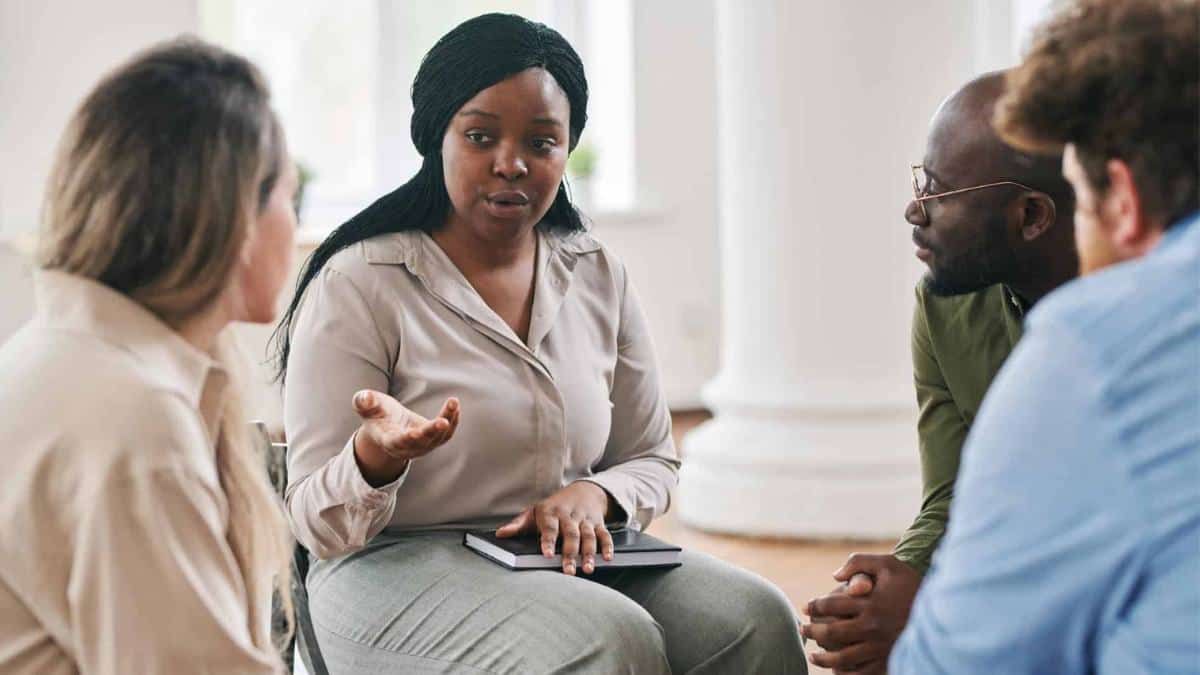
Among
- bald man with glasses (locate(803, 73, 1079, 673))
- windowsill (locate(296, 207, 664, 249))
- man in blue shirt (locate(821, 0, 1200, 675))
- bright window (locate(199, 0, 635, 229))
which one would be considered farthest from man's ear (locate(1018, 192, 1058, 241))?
bright window (locate(199, 0, 635, 229))

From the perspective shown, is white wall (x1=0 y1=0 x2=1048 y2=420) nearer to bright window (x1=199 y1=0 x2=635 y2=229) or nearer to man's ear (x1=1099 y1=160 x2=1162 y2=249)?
bright window (x1=199 y1=0 x2=635 y2=229)

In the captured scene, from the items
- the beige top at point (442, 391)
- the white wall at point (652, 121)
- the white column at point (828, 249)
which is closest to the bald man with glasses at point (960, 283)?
the beige top at point (442, 391)

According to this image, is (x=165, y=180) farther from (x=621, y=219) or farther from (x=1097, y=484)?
(x=621, y=219)

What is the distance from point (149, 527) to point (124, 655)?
0.11 m

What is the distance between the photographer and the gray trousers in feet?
6.17

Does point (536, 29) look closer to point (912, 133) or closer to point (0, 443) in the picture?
point (0, 443)

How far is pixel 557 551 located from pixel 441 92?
0.66 meters

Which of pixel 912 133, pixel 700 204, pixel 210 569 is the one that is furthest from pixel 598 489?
pixel 700 204

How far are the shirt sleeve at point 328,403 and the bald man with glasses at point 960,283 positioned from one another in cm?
61

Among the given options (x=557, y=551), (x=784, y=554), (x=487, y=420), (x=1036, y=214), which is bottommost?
(x=784, y=554)

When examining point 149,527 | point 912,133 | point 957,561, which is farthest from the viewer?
point 912,133

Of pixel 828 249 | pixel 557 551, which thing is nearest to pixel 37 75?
pixel 828 249

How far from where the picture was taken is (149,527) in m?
1.26

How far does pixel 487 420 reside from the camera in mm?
2104
